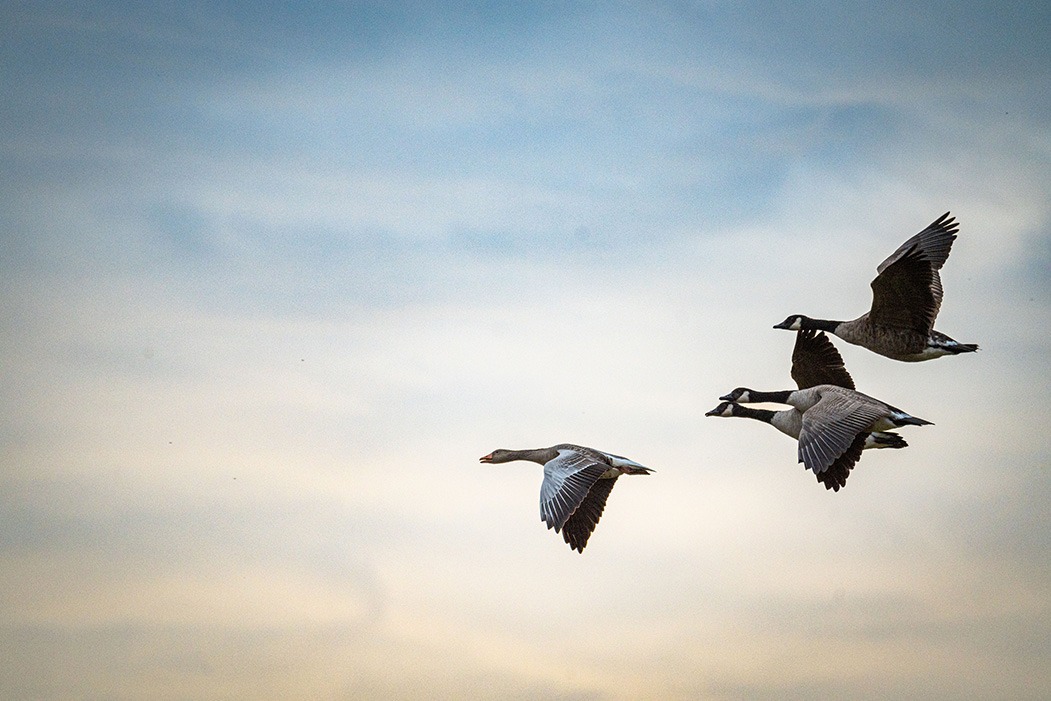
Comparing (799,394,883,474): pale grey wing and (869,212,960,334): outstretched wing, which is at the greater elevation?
(869,212,960,334): outstretched wing

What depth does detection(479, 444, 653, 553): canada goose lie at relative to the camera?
69.8 ft

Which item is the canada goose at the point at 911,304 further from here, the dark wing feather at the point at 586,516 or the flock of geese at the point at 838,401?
the dark wing feather at the point at 586,516

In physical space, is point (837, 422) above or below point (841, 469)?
above

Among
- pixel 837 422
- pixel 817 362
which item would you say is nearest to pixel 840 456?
pixel 837 422

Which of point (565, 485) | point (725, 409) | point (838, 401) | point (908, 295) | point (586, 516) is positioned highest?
point (908, 295)

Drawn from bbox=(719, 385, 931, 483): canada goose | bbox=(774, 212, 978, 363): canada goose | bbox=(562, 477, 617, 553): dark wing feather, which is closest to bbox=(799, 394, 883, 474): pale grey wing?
bbox=(719, 385, 931, 483): canada goose

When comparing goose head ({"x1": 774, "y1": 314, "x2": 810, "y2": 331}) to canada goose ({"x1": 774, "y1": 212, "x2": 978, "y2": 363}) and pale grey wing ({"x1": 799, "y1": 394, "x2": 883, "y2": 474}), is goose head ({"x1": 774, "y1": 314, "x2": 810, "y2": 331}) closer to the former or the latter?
canada goose ({"x1": 774, "y1": 212, "x2": 978, "y2": 363})

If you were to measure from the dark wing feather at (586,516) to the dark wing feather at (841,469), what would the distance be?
3.73 m

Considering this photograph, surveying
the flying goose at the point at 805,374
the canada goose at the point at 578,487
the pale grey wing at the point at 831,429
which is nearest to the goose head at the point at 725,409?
the flying goose at the point at 805,374

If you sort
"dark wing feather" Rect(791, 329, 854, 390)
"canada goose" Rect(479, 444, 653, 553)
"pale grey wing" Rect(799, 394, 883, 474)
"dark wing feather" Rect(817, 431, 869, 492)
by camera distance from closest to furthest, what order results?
"pale grey wing" Rect(799, 394, 883, 474), "dark wing feather" Rect(817, 431, 869, 492), "canada goose" Rect(479, 444, 653, 553), "dark wing feather" Rect(791, 329, 854, 390)

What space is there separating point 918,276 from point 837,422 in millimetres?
3145

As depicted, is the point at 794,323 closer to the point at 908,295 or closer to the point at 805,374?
the point at 805,374

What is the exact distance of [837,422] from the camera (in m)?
21.5

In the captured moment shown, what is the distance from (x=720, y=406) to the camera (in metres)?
26.8
